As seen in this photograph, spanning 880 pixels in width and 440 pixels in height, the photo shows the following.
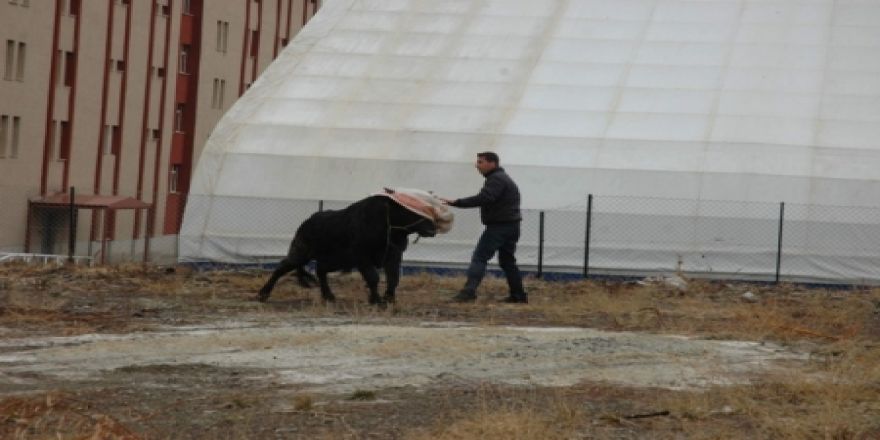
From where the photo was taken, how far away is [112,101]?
57969 mm

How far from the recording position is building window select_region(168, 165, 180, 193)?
64.7 m

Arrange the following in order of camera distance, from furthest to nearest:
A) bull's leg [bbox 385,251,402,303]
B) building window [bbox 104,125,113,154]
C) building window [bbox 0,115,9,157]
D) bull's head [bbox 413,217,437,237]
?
building window [bbox 104,125,113,154] < building window [bbox 0,115,9,157] < bull's leg [bbox 385,251,402,303] < bull's head [bbox 413,217,437,237]

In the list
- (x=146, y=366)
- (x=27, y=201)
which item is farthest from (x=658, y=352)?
(x=27, y=201)

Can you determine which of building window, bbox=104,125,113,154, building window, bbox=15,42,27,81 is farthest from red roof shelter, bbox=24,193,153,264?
building window, bbox=104,125,113,154

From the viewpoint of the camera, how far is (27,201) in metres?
50.5

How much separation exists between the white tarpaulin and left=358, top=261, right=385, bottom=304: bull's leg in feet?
36.5

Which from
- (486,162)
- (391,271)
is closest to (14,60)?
(486,162)

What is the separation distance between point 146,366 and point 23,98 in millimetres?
40792

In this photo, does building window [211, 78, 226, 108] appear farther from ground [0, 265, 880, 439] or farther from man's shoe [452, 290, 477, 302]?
man's shoe [452, 290, 477, 302]

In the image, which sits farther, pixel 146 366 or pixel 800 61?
pixel 800 61

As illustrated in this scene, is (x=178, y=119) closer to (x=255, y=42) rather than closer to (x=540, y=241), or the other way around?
(x=255, y=42)

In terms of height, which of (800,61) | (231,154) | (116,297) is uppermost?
(800,61)

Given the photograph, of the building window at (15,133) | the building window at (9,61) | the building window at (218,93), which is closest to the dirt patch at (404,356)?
the building window at (9,61)

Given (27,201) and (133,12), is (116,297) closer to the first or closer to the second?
(27,201)
